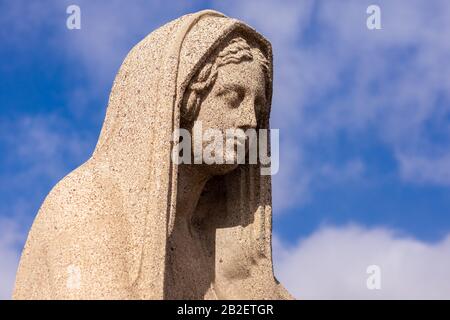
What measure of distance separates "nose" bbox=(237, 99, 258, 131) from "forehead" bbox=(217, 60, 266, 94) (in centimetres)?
14

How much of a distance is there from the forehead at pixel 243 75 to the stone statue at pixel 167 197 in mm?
11

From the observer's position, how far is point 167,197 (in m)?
7.92

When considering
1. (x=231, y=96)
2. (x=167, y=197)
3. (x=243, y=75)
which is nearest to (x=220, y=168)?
(x=231, y=96)

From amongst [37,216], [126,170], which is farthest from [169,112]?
[37,216]

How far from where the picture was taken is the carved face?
849 centimetres

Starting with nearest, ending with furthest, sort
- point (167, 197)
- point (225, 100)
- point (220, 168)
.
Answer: point (167, 197) < point (225, 100) < point (220, 168)

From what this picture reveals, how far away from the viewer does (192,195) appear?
8773 mm

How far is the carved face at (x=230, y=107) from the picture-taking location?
27.9ft

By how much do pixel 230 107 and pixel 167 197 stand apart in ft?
3.37

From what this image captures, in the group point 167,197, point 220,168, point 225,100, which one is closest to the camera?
point 167,197

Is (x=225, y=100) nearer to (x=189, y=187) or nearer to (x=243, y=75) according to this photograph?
(x=243, y=75)

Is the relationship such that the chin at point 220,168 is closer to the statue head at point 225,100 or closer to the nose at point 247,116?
the statue head at point 225,100
